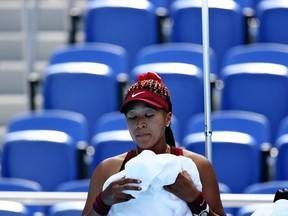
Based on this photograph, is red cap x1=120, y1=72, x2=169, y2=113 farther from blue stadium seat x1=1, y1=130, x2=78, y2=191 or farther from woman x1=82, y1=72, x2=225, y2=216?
blue stadium seat x1=1, y1=130, x2=78, y2=191

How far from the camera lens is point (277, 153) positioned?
17.4ft

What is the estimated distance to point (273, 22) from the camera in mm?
6453

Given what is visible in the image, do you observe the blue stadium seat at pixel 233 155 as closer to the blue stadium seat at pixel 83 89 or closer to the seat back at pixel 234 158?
the seat back at pixel 234 158

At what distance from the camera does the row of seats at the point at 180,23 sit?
645cm

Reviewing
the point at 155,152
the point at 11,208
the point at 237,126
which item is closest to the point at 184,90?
the point at 237,126

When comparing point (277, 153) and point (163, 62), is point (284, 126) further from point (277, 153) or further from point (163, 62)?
point (163, 62)

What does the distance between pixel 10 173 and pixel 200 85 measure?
3.53 ft

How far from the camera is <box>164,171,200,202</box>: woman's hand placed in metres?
3.37

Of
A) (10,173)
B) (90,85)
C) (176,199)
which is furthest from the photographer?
(90,85)

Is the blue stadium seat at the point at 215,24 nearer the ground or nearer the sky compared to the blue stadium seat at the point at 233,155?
nearer the sky

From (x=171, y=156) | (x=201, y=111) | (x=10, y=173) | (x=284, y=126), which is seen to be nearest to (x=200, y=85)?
(x=201, y=111)

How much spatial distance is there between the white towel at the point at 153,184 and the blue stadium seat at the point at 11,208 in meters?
1.07

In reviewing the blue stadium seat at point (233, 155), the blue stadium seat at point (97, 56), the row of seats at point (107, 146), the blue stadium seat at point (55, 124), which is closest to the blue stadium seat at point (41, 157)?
the row of seats at point (107, 146)

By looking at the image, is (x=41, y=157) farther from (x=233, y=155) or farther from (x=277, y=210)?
(x=277, y=210)
